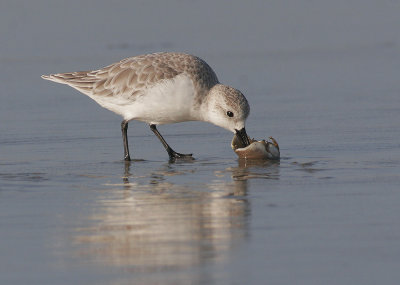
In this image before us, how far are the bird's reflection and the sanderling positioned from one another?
107cm

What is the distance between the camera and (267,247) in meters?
5.93

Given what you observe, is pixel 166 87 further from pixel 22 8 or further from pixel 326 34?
pixel 22 8

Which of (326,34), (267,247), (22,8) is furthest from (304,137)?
(22,8)

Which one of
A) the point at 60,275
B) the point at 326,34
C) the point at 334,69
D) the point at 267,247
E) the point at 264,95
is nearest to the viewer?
the point at 60,275

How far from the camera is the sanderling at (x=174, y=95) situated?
9945mm

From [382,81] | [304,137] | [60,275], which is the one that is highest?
[382,81]

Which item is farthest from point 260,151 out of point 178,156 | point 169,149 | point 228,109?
point 169,149

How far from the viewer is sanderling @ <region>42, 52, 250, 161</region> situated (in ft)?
32.6

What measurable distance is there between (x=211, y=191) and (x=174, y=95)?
7.29ft

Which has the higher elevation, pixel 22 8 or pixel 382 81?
pixel 22 8

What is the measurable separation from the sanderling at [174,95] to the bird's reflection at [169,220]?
1.07 meters

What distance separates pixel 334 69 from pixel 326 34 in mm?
3252

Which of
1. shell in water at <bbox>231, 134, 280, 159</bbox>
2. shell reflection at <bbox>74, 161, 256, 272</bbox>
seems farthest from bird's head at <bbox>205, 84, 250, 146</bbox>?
shell reflection at <bbox>74, 161, 256, 272</bbox>

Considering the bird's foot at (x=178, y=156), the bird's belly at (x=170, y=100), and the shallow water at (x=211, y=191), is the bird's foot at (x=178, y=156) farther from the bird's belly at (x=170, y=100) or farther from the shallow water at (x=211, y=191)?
the bird's belly at (x=170, y=100)
